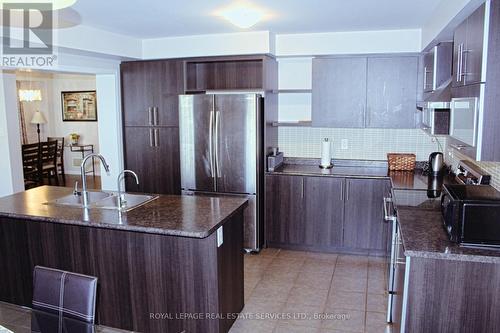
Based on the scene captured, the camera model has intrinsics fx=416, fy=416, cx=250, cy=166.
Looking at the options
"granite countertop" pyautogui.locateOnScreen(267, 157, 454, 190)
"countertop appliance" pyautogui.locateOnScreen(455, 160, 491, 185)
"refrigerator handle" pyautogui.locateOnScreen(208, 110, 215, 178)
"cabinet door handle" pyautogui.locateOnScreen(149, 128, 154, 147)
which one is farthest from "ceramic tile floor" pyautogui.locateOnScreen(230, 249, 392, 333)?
"cabinet door handle" pyautogui.locateOnScreen(149, 128, 154, 147)

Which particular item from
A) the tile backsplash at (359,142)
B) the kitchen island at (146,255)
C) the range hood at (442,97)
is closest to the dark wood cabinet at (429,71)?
the range hood at (442,97)

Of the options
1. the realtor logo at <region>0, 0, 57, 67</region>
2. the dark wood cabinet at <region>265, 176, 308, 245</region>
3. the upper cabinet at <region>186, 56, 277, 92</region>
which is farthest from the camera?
the upper cabinet at <region>186, 56, 277, 92</region>

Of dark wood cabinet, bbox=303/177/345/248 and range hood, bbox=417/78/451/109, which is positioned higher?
range hood, bbox=417/78/451/109

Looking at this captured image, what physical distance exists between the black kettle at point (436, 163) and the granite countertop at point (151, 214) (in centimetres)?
227

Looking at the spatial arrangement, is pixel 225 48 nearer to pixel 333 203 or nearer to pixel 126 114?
pixel 126 114

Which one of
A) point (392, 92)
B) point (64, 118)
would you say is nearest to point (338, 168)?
point (392, 92)

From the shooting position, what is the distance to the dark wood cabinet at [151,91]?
15.6 feet

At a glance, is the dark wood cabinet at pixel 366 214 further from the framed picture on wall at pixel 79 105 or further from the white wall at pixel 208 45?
the framed picture on wall at pixel 79 105

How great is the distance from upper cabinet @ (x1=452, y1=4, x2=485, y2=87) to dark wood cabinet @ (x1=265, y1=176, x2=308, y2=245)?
2.16 meters

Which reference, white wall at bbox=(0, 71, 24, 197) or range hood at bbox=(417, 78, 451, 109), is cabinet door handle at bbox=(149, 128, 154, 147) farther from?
range hood at bbox=(417, 78, 451, 109)

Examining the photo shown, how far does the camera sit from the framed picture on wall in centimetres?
886

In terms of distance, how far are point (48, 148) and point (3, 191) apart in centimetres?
323

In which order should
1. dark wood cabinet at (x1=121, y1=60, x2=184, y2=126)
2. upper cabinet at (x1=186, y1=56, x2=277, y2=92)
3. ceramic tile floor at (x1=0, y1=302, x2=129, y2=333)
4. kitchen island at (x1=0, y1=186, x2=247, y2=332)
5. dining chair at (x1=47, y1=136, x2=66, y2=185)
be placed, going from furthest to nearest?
dining chair at (x1=47, y1=136, x2=66, y2=185) < dark wood cabinet at (x1=121, y1=60, x2=184, y2=126) < upper cabinet at (x1=186, y1=56, x2=277, y2=92) < ceramic tile floor at (x1=0, y1=302, x2=129, y2=333) < kitchen island at (x1=0, y1=186, x2=247, y2=332)

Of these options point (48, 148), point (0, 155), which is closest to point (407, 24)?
point (0, 155)
